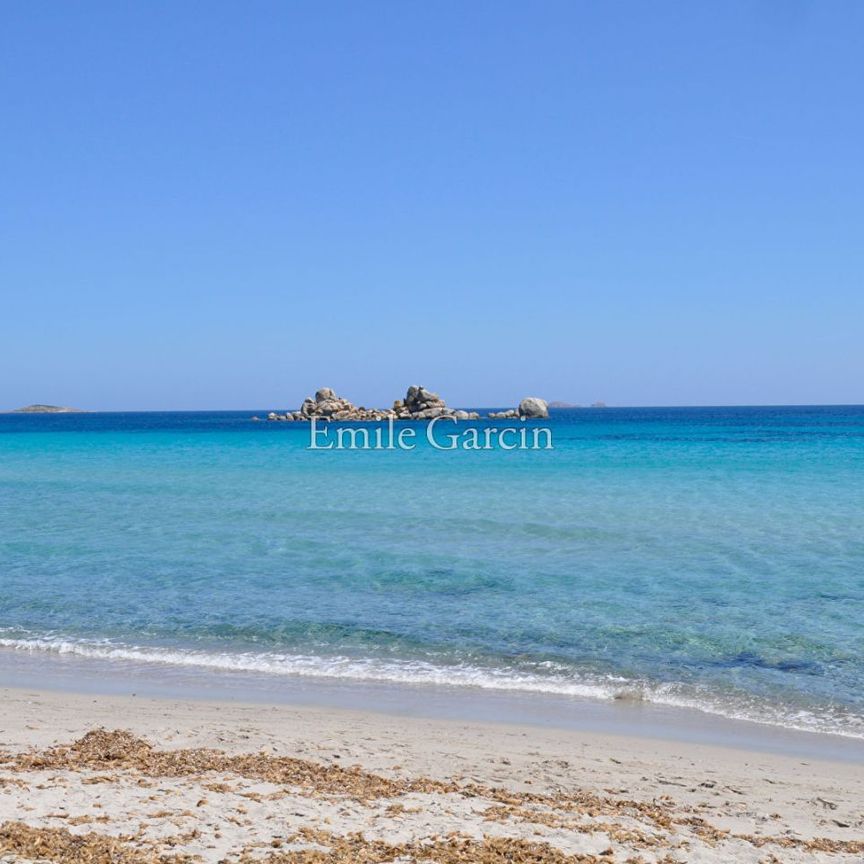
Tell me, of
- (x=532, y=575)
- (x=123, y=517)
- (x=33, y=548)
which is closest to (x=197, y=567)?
(x=33, y=548)

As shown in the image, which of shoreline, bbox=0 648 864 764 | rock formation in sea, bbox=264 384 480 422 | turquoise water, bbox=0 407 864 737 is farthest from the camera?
rock formation in sea, bbox=264 384 480 422

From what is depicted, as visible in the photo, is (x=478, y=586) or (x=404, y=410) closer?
(x=478, y=586)

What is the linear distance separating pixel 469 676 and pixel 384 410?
9989cm

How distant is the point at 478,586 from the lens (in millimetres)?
13406

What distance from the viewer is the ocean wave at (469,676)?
326 inches

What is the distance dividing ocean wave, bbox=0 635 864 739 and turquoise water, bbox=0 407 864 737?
0.04m

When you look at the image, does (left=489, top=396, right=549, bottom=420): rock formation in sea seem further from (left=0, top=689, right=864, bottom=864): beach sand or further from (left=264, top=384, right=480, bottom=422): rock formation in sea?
(left=0, top=689, right=864, bottom=864): beach sand

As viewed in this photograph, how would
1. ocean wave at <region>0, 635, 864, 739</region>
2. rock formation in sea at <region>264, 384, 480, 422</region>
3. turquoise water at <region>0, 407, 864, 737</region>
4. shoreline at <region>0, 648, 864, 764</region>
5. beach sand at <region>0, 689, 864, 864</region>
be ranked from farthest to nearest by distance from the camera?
rock formation in sea at <region>264, 384, 480, 422</region> → turquoise water at <region>0, 407, 864, 737</region> → ocean wave at <region>0, 635, 864, 739</region> → shoreline at <region>0, 648, 864, 764</region> → beach sand at <region>0, 689, 864, 864</region>

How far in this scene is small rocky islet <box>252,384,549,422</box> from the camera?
4129 inches

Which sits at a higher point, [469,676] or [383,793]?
[383,793]

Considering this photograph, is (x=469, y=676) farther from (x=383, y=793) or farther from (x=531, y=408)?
(x=531, y=408)

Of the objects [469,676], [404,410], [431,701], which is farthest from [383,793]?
[404,410]

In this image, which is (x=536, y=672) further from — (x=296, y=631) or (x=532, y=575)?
(x=532, y=575)

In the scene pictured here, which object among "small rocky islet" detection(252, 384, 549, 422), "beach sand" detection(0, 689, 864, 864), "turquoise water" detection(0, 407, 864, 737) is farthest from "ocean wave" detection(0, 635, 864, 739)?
"small rocky islet" detection(252, 384, 549, 422)
